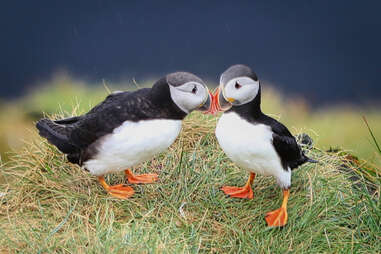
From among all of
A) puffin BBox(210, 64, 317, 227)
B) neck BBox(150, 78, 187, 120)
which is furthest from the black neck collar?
neck BBox(150, 78, 187, 120)

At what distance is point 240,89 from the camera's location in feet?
9.90

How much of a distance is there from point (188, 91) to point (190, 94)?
0.9 inches

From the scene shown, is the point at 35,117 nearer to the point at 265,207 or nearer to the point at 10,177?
the point at 10,177

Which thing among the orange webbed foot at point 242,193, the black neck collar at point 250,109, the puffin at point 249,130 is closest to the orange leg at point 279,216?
the puffin at point 249,130

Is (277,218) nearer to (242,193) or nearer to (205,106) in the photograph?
(242,193)

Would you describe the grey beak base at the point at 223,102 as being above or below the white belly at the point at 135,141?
above

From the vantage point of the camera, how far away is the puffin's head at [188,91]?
10.2ft

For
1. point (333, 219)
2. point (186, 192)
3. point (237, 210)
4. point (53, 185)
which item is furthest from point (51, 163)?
point (333, 219)

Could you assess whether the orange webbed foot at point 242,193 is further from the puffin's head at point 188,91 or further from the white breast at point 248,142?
the puffin's head at point 188,91

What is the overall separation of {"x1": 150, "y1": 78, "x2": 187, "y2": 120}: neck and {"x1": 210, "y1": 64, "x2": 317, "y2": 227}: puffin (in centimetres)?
29

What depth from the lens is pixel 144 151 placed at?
3.29 metres

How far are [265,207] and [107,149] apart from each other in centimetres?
126

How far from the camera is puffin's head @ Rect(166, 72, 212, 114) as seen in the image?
10.2ft

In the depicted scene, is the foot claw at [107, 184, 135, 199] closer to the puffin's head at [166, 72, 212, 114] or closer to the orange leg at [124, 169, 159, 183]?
the orange leg at [124, 169, 159, 183]
